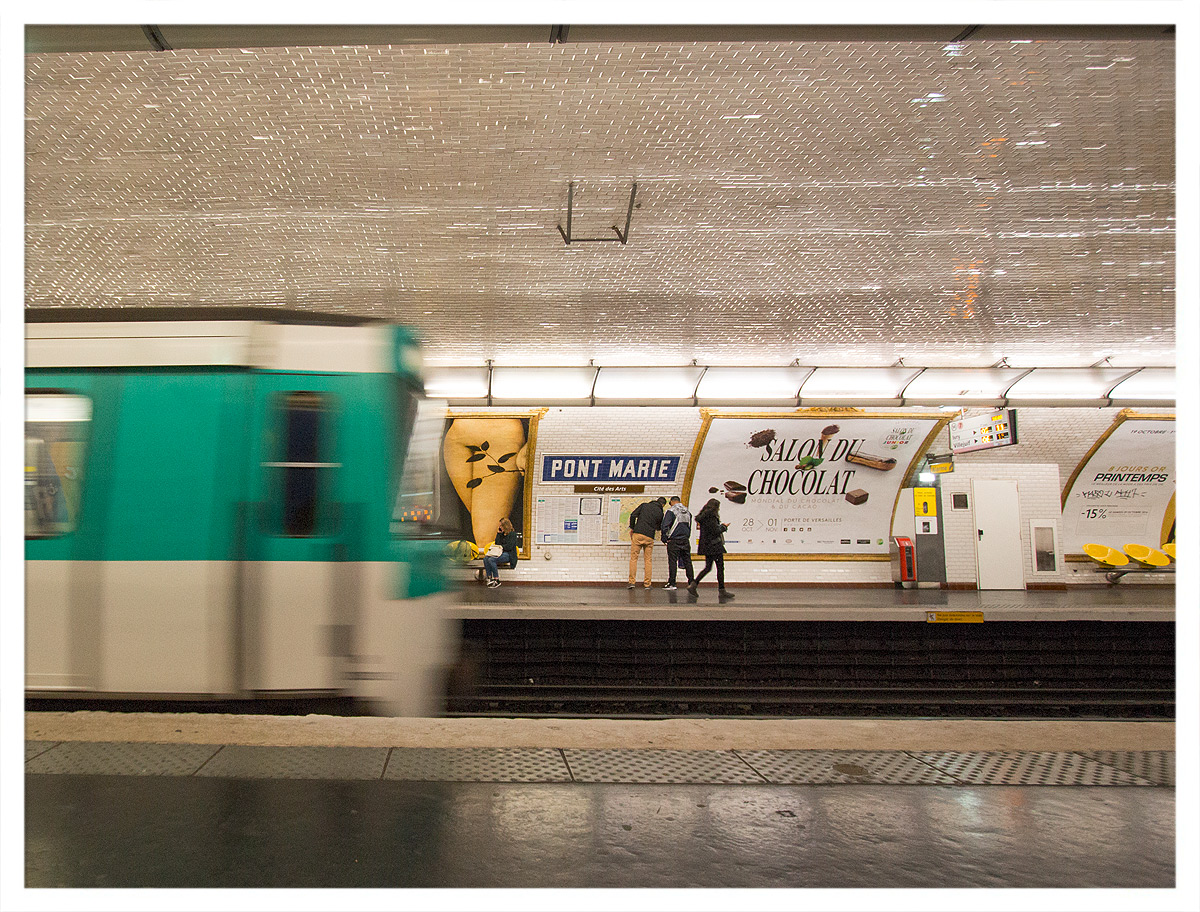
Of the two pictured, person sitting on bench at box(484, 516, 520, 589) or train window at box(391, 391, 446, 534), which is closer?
train window at box(391, 391, 446, 534)

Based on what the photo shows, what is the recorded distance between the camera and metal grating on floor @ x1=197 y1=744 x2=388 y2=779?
353cm

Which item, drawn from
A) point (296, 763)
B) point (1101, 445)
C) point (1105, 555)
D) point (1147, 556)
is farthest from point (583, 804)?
point (1147, 556)

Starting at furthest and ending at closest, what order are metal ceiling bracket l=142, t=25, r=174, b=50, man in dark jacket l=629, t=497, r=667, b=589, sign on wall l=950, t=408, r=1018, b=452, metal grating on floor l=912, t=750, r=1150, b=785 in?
man in dark jacket l=629, t=497, r=667, b=589, sign on wall l=950, t=408, r=1018, b=452, metal grating on floor l=912, t=750, r=1150, b=785, metal ceiling bracket l=142, t=25, r=174, b=50

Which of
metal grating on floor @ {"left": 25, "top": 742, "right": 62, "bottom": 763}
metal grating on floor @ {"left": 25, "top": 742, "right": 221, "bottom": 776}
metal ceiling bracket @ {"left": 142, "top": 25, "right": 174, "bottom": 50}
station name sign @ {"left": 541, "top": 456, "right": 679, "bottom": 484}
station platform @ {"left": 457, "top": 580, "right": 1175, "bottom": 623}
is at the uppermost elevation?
metal ceiling bracket @ {"left": 142, "top": 25, "right": 174, "bottom": 50}

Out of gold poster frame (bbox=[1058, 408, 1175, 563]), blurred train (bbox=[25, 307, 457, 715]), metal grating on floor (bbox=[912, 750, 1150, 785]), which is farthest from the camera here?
gold poster frame (bbox=[1058, 408, 1175, 563])

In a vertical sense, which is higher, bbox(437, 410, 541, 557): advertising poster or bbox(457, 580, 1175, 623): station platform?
bbox(437, 410, 541, 557): advertising poster

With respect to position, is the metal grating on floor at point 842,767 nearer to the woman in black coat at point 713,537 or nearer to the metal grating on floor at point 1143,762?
the metal grating on floor at point 1143,762

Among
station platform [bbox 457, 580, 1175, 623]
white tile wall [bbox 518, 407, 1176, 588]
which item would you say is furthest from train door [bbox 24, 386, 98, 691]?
white tile wall [bbox 518, 407, 1176, 588]

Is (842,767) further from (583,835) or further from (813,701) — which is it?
(813,701)

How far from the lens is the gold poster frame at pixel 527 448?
12.6 m

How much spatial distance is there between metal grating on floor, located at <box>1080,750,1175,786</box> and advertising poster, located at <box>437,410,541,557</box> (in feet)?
31.9

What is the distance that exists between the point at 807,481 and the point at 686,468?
7.82 feet

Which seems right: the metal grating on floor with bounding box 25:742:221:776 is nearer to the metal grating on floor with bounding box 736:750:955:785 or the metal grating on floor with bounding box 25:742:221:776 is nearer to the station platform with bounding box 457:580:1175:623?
the metal grating on floor with bounding box 736:750:955:785

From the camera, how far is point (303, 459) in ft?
12.7
